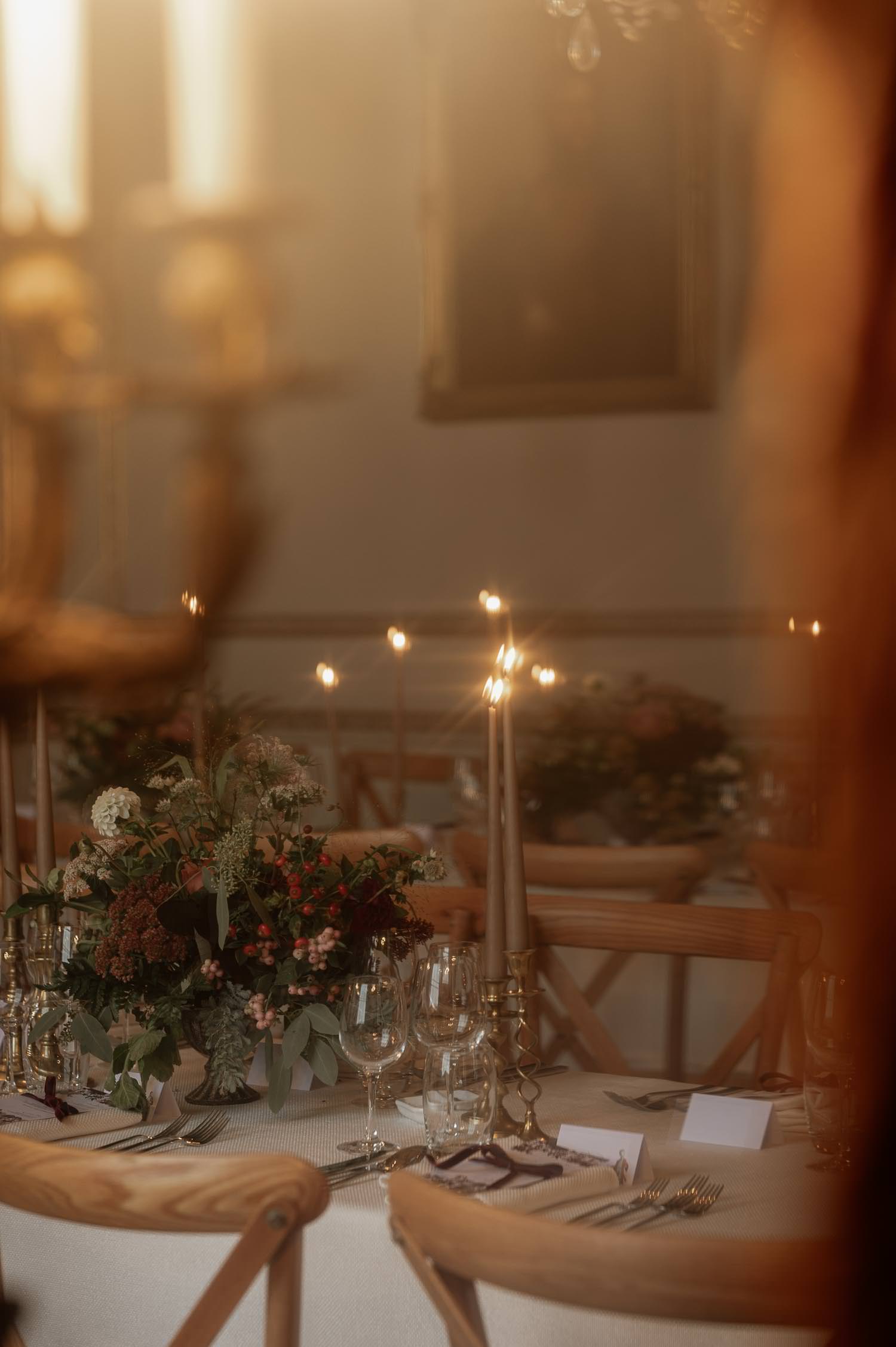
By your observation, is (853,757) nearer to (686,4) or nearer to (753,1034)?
Answer: (753,1034)

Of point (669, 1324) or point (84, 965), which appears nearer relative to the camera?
point (669, 1324)

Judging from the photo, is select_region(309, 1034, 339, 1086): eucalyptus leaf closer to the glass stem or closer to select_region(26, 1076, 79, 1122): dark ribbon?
the glass stem

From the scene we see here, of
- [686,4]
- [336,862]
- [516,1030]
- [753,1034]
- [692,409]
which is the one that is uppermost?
[686,4]

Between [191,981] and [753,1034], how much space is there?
735mm

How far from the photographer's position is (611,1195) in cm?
109

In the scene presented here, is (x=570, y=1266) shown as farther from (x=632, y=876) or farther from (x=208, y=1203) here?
(x=632, y=876)

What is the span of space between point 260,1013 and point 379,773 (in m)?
2.58

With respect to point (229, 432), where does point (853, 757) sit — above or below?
below

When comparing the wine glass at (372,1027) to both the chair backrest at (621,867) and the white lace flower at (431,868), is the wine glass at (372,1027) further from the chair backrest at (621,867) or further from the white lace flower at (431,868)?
the chair backrest at (621,867)

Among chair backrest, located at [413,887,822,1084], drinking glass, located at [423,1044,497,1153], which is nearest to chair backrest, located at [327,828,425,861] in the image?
chair backrest, located at [413,887,822,1084]

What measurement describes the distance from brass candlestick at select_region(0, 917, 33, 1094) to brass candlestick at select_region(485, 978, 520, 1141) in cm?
49

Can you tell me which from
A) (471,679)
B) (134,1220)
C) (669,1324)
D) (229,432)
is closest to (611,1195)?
(669,1324)

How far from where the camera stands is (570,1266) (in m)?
0.70

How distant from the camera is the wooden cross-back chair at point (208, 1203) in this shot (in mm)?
804
